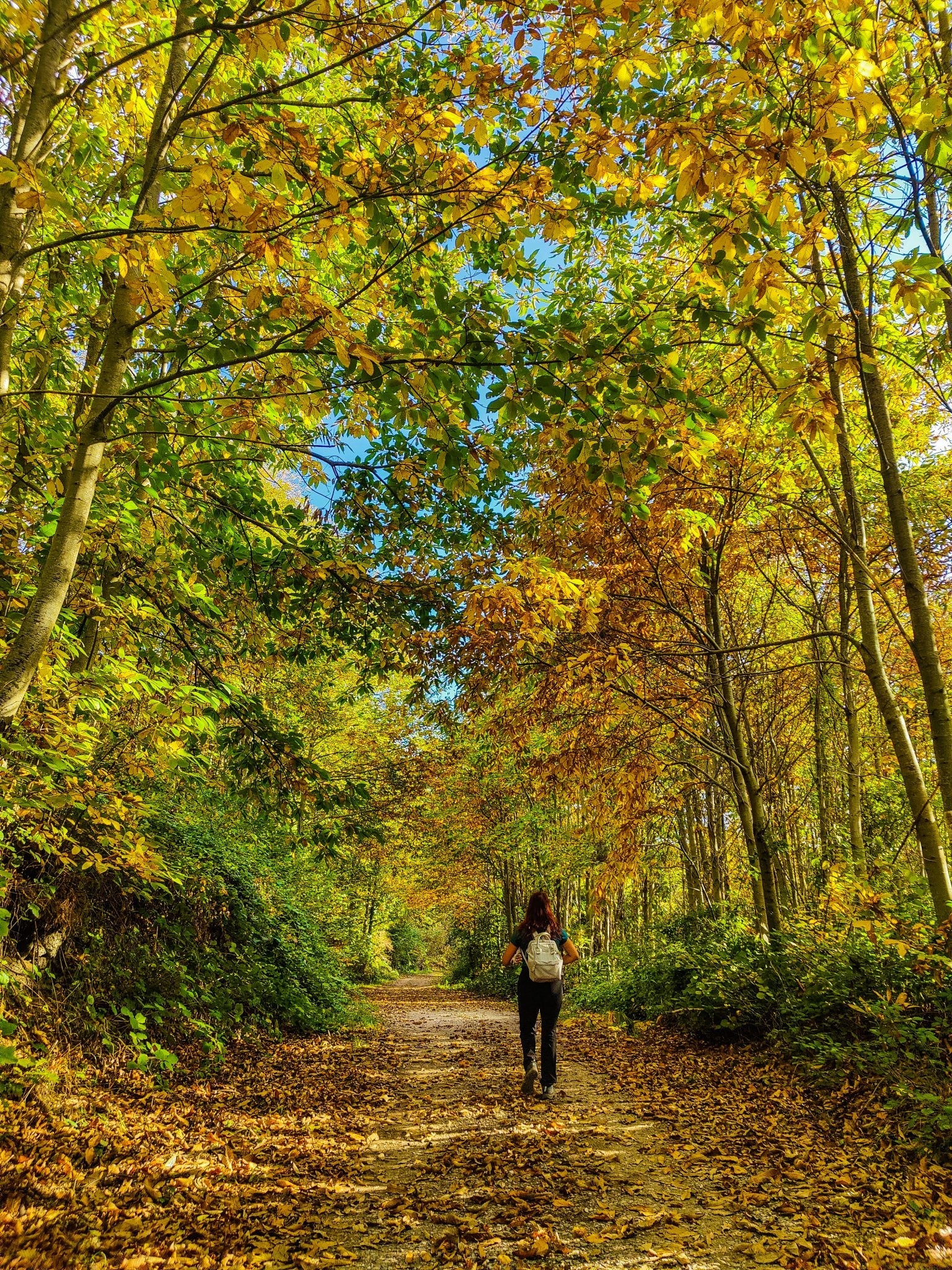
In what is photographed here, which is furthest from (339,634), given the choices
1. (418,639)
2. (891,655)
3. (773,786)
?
(891,655)

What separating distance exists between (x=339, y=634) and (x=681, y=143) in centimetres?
475

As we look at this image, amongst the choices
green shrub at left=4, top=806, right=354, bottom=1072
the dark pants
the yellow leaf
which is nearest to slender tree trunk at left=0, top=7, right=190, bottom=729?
the yellow leaf

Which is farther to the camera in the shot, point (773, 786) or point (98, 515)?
point (773, 786)

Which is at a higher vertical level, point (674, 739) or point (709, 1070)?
point (674, 739)

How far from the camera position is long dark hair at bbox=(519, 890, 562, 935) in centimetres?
654

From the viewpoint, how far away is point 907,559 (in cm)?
512

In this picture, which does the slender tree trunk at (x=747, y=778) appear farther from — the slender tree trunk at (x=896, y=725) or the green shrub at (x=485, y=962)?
the green shrub at (x=485, y=962)

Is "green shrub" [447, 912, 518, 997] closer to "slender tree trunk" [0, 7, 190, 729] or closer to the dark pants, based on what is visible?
the dark pants

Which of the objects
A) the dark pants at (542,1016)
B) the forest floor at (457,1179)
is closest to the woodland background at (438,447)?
the forest floor at (457,1179)

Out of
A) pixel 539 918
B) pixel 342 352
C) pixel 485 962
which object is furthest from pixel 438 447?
pixel 485 962

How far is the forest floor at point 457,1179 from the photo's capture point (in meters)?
3.29

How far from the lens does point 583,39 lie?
2.88 meters

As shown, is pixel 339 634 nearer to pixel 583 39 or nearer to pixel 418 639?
pixel 418 639

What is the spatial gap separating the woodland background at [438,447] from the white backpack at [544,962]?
6.20 ft
